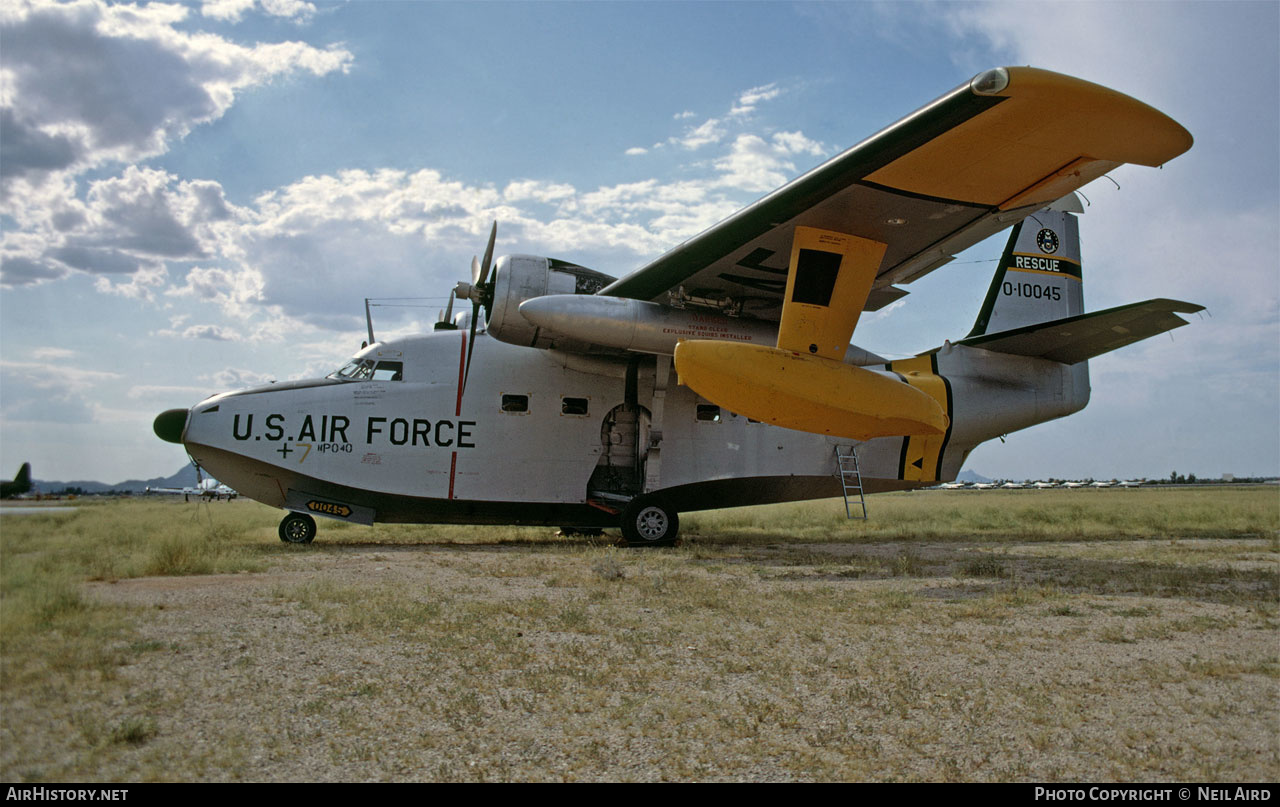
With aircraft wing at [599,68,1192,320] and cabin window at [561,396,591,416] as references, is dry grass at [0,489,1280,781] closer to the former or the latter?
aircraft wing at [599,68,1192,320]

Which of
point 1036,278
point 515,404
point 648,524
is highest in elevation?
point 1036,278

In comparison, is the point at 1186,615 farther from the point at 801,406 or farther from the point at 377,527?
the point at 377,527

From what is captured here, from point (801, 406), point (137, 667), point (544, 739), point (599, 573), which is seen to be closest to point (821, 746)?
point (544, 739)

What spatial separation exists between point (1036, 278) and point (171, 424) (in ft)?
46.8

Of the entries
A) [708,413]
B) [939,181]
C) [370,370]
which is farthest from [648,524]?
[939,181]

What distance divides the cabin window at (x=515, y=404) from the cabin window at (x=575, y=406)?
0.57 m

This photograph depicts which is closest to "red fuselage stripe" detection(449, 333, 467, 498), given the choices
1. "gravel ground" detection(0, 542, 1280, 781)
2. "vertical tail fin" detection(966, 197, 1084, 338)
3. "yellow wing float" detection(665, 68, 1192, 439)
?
"yellow wing float" detection(665, 68, 1192, 439)

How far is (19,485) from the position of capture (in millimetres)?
3275

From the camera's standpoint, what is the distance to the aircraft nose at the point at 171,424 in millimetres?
10555

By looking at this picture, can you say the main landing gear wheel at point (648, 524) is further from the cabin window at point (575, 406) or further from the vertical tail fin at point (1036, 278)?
the vertical tail fin at point (1036, 278)

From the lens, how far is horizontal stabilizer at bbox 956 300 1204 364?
33.2 feet

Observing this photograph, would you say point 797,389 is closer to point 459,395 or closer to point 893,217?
point 893,217

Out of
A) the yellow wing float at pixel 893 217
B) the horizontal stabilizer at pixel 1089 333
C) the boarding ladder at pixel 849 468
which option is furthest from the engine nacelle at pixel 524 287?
the horizontal stabilizer at pixel 1089 333
